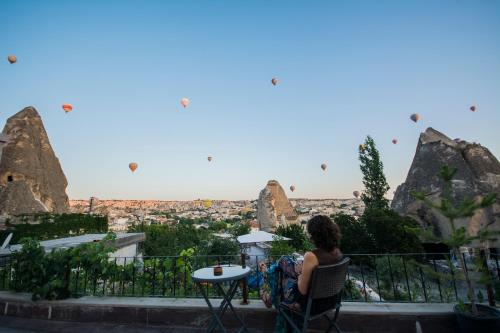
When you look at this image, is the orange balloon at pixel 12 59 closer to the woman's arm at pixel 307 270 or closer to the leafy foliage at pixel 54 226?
the leafy foliage at pixel 54 226

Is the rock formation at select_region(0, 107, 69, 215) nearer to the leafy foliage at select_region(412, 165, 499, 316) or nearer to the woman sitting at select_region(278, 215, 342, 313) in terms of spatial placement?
the woman sitting at select_region(278, 215, 342, 313)

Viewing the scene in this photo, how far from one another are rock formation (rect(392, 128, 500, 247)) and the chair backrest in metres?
24.3

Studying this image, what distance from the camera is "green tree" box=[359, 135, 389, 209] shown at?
30984mm

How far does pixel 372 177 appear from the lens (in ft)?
104

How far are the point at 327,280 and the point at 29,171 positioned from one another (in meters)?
42.8

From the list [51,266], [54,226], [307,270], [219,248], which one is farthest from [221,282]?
[54,226]

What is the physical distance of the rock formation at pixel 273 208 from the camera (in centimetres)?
3566

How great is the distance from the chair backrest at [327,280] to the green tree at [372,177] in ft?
104

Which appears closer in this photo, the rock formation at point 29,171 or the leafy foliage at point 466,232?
the leafy foliage at point 466,232

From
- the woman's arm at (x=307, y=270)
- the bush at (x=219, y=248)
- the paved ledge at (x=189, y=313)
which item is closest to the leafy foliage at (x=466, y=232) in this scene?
the paved ledge at (x=189, y=313)

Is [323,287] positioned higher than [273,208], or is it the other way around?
[323,287]

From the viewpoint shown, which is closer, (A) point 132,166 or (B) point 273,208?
(A) point 132,166

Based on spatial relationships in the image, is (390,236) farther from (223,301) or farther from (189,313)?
(223,301)

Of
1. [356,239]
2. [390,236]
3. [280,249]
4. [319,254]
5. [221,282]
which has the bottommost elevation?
[356,239]
